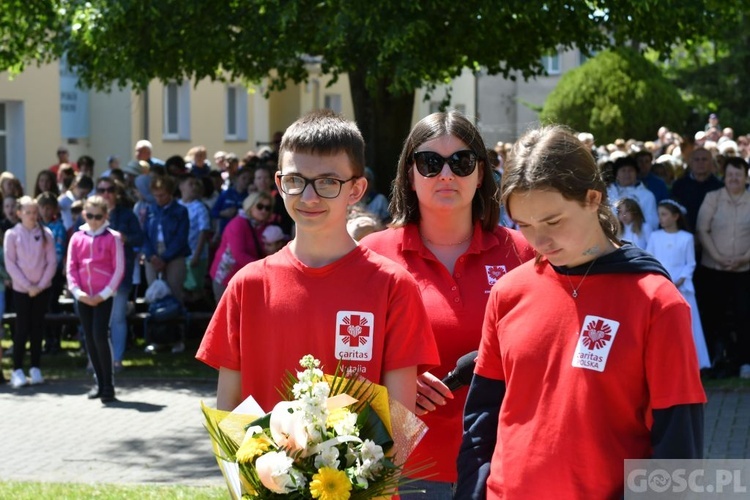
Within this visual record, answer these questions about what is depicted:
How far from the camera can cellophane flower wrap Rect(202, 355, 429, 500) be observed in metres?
2.84

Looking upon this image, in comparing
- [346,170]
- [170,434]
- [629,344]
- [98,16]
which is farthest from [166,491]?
[98,16]

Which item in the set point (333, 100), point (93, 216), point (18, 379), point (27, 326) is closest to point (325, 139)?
point (93, 216)

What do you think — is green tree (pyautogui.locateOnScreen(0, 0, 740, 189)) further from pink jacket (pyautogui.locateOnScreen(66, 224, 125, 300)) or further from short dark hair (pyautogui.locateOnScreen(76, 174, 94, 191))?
pink jacket (pyautogui.locateOnScreen(66, 224, 125, 300))

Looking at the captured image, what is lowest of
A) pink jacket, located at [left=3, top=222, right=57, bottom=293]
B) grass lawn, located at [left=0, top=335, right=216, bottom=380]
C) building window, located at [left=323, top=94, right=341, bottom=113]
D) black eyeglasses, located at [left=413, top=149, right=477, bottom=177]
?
grass lawn, located at [left=0, top=335, right=216, bottom=380]

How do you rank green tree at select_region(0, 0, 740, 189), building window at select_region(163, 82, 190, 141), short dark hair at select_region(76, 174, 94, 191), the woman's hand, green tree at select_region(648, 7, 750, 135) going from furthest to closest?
1. green tree at select_region(648, 7, 750, 135)
2. building window at select_region(163, 82, 190, 141)
3. short dark hair at select_region(76, 174, 94, 191)
4. green tree at select_region(0, 0, 740, 189)
5. the woman's hand

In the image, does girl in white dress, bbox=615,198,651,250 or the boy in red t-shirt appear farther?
girl in white dress, bbox=615,198,651,250

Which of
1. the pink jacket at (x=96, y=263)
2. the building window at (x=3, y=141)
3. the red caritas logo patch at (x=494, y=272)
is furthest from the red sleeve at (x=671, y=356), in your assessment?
the building window at (x=3, y=141)

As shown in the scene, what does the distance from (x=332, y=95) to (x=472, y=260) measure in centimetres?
3564

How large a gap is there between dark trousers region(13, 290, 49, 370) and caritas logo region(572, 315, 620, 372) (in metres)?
9.50

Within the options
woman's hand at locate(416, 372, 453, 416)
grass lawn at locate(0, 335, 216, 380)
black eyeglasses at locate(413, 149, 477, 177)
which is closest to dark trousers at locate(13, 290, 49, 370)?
grass lawn at locate(0, 335, 216, 380)

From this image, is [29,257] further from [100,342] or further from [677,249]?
[677,249]

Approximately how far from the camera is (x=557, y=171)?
300cm

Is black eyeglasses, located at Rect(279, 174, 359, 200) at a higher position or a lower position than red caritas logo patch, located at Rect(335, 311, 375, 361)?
higher

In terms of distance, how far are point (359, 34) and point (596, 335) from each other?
938 centimetres
